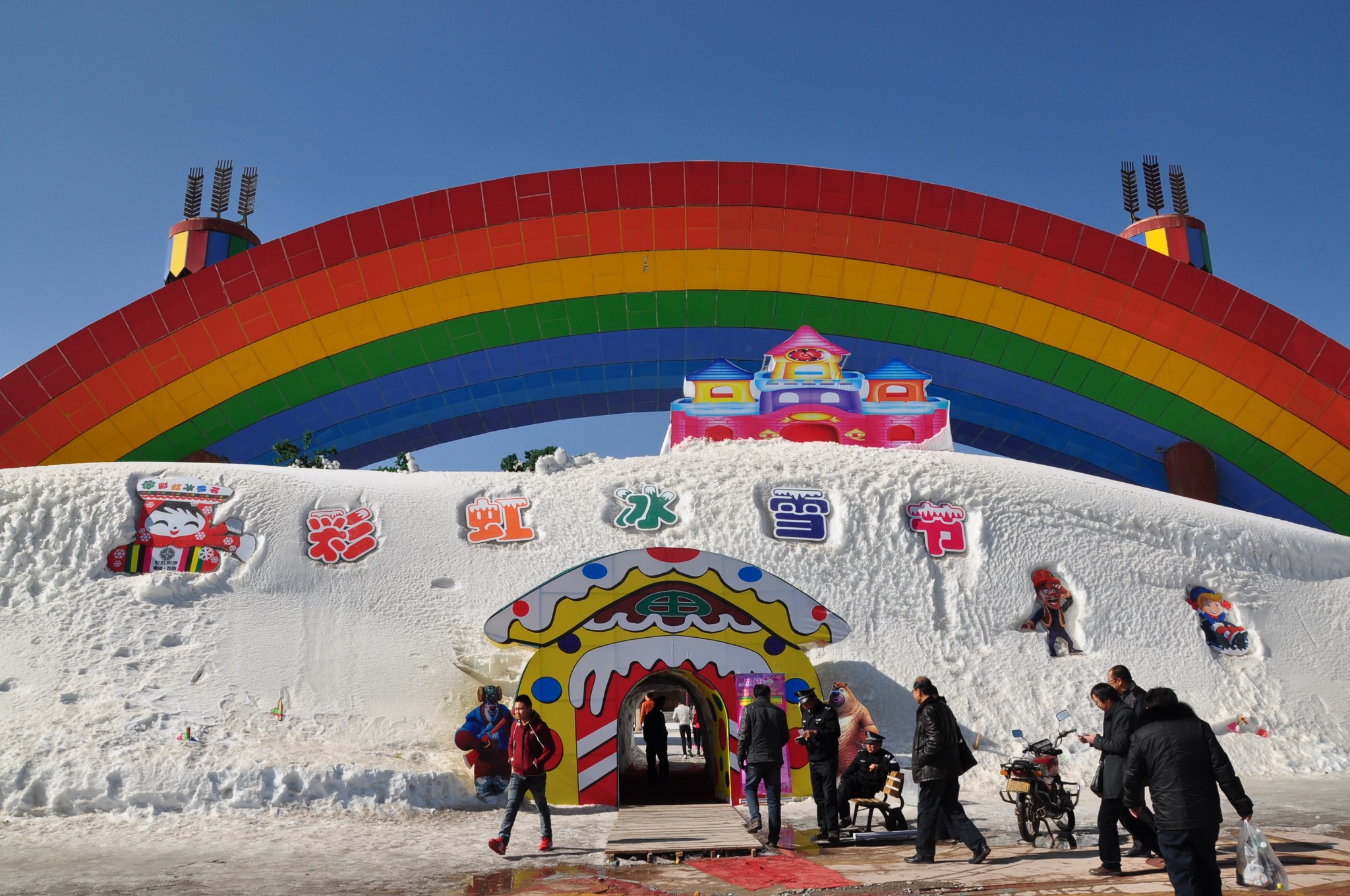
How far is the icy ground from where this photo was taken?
6.91 metres

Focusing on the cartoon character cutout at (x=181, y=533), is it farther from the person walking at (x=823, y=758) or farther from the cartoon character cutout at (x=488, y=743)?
the person walking at (x=823, y=758)

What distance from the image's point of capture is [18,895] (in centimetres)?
652

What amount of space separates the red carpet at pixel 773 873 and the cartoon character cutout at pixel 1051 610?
30.0ft

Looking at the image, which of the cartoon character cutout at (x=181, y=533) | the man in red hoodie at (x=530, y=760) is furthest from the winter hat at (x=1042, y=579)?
the cartoon character cutout at (x=181, y=533)

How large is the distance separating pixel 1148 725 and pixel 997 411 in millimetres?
22602

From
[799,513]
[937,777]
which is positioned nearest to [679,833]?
[937,777]

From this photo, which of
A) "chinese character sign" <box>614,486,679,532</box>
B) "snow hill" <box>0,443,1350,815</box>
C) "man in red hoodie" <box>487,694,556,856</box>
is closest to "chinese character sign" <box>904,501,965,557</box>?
"snow hill" <box>0,443,1350,815</box>

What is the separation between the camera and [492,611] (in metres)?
15.1

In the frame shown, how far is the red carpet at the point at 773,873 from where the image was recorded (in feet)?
21.5

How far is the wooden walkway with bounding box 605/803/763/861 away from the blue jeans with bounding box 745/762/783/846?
0.18 metres

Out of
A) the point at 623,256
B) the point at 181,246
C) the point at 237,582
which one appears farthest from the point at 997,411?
the point at 181,246

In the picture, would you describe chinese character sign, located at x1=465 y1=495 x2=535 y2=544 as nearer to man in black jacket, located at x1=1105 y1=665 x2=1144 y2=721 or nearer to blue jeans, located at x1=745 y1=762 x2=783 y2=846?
blue jeans, located at x1=745 y1=762 x2=783 y2=846

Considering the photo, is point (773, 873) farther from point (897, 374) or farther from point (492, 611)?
point (897, 374)

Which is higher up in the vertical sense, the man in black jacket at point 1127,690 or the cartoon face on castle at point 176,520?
the cartoon face on castle at point 176,520
